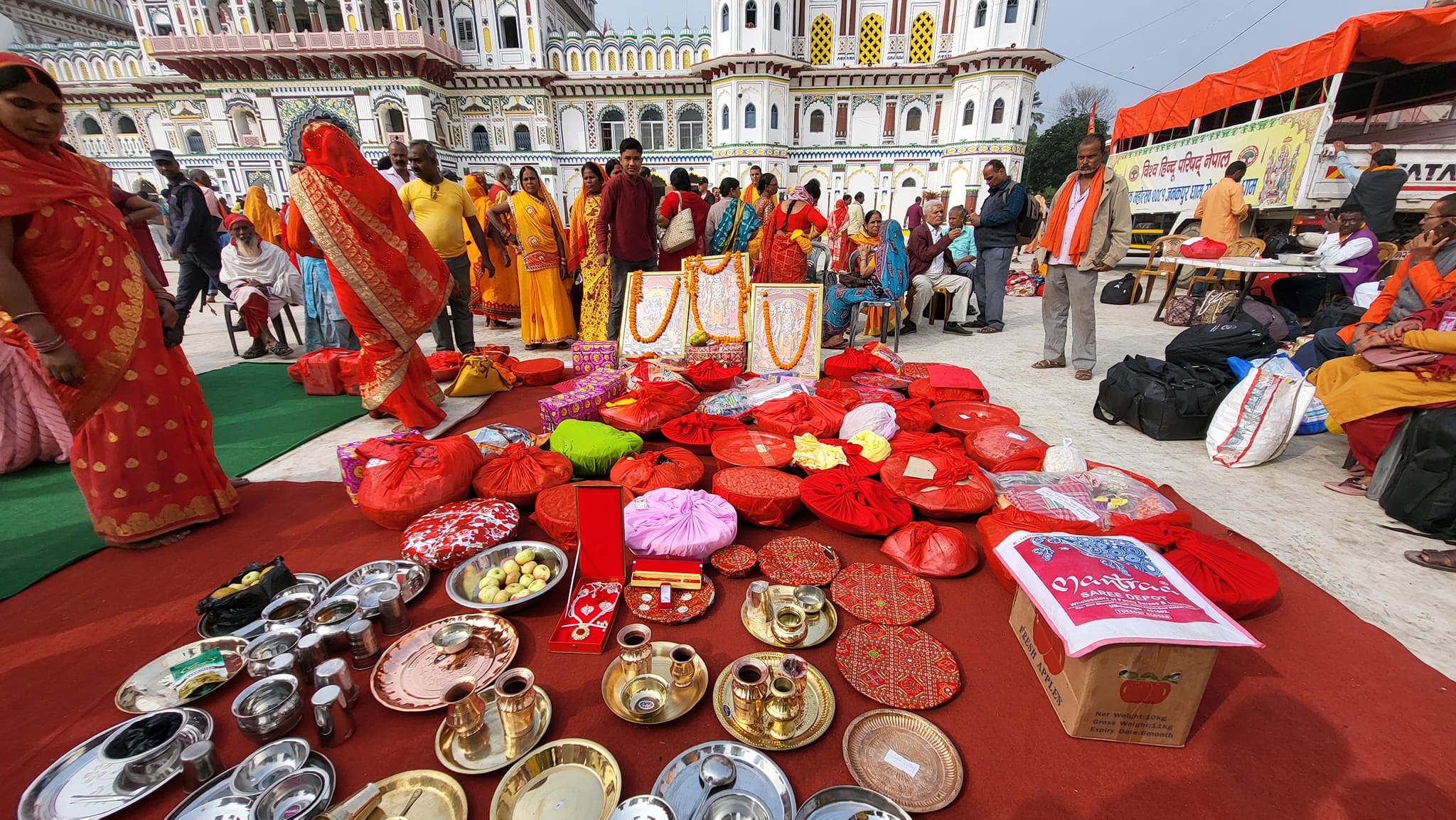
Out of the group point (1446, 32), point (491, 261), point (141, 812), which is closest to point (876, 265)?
point (491, 261)

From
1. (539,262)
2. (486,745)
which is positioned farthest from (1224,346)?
(539,262)

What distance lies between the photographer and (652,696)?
5.62 ft

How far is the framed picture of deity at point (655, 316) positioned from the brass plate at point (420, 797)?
3889 mm

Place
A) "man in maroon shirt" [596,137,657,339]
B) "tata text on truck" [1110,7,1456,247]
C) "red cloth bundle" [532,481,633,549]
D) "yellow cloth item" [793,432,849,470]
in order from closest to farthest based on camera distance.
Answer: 1. "red cloth bundle" [532,481,633,549]
2. "yellow cloth item" [793,432,849,470]
3. "man in maroon shirt" [596,137,657,339]
4. "tata text on truck" [1110,7,1456,247]

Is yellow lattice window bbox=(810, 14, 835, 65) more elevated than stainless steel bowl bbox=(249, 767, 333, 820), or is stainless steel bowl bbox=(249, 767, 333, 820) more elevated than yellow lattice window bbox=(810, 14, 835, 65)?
yellow lattice window bbox=(810, 14, 835, 65)

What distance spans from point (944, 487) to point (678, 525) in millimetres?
1371

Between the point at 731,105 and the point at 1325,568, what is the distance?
2423cm

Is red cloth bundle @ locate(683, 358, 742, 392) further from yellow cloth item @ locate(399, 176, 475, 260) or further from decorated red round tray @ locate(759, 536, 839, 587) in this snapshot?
yellow cloth item @ locate(399, 176, 475, 260)

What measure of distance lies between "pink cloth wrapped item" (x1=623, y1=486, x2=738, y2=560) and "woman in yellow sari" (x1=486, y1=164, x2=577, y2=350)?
4281mm

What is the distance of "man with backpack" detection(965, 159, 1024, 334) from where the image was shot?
621 cm

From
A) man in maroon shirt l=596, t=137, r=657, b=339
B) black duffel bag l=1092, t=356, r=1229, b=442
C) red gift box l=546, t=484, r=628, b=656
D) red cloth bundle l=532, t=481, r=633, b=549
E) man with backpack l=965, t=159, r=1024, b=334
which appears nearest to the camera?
red gift box l=546, t=484, r=628, b=656

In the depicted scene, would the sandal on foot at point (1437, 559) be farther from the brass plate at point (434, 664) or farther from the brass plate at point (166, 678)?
the brass plate at point (166, 678)

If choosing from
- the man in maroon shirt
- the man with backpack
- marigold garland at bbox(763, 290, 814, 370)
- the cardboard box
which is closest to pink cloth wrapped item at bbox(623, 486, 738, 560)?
the cardboard box

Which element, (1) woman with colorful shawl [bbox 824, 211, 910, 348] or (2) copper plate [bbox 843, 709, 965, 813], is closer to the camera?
(2) copper plate [bbox 843, 709, 965, 813]
